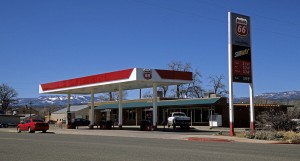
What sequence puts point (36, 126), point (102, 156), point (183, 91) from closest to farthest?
point (102, 156), point (36, 126), point (183, 91)

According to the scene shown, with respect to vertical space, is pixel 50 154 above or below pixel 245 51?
below

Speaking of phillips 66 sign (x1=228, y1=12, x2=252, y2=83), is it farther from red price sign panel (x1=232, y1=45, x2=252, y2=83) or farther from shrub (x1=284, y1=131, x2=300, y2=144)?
shrub (x1=284, y1=131, x2=300, y2=144)

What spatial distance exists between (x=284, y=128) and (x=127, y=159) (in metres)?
21.2

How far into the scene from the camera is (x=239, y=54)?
1233 inches

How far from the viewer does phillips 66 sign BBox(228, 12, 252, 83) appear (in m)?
30.9

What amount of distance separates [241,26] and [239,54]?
232 cm

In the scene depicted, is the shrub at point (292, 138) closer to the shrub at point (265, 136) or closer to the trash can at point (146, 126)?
the shrub at point (265, 136)

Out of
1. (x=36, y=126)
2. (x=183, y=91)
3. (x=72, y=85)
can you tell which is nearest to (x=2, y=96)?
(x=183, y=91)

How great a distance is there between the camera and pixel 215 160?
44.0ft

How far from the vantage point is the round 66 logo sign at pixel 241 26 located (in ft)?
104

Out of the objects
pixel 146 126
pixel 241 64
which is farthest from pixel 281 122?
pixel 146 126

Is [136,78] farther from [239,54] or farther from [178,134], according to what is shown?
[239,54]

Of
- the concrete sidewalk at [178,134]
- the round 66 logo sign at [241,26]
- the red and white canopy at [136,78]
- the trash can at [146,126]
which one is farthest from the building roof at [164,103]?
the round 66 logo sign at [241,26]

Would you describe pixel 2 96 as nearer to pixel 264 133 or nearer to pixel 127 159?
pixel 264 133
